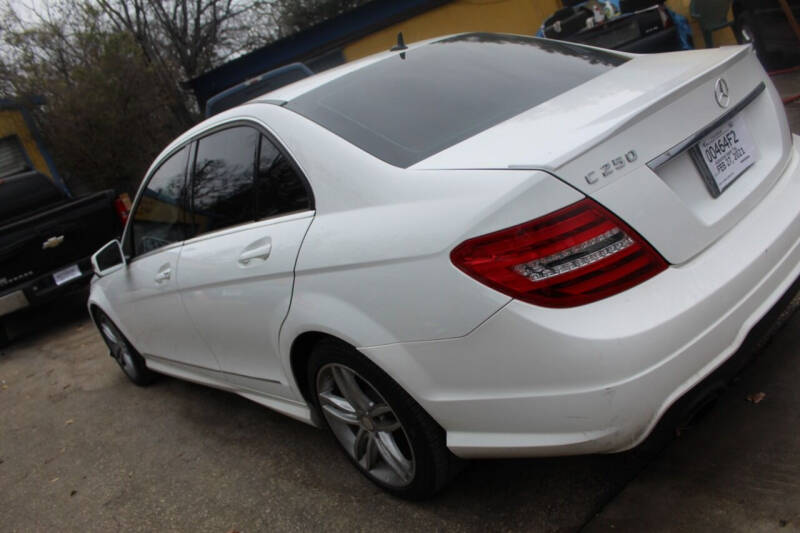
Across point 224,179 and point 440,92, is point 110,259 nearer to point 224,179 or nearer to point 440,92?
point 224,179

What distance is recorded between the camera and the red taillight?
6.20 feet

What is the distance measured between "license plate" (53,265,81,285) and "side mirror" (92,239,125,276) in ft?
10.8

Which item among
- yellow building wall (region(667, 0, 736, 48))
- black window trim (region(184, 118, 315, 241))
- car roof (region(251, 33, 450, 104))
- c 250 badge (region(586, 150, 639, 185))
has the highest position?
car roof (region(251, 33, 450, 104))

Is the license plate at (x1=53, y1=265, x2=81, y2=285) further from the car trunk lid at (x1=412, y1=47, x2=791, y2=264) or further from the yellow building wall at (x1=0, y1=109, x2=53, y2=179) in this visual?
the yellow building wall at (x1=0, y1=109, x2=53, y2=179)

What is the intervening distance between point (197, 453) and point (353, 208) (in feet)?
6.56

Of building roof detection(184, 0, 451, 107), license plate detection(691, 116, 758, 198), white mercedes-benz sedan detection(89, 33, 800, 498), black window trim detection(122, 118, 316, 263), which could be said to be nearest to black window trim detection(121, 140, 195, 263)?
black window trim detection(122, 118, 316, 263)

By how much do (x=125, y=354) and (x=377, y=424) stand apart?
9.55ft

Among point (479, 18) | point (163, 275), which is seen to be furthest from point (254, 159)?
point (479, 18)

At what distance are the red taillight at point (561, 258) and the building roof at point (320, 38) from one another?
13055 mm

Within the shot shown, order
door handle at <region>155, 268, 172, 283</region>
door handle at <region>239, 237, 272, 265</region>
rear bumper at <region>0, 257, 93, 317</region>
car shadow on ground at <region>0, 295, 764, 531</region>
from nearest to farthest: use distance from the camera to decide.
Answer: car shadow on ground at <region>0, 295, 764, 531</region> → door handle at <region>239, 237, 272, 265</region> → door handle at <region>155, 268, 172, 283</region> → rear bumper at <region>0, 257, 93, 317</region>

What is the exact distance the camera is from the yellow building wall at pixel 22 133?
14.4m

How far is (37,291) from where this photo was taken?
7.05 m

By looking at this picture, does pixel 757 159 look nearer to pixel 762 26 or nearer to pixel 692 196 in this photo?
pixel 692 196

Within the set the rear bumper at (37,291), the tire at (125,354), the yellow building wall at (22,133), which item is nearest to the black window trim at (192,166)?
the tire at (125,354)
